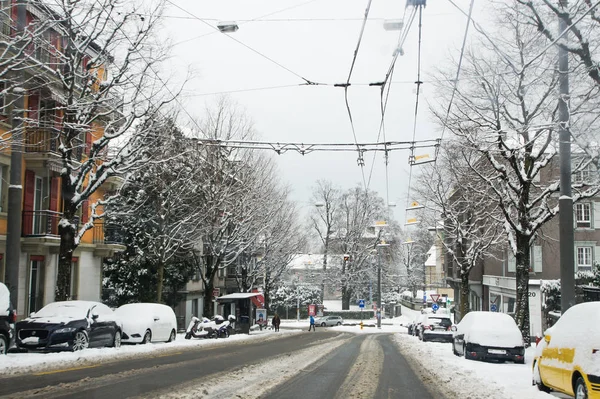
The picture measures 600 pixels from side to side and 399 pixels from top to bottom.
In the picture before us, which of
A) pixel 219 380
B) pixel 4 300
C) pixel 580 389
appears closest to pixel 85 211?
pixel 4 300

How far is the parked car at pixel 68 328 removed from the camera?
1645 centimetres

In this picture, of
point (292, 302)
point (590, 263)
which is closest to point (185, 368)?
point (590, 263)

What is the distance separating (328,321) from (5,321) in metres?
51.5

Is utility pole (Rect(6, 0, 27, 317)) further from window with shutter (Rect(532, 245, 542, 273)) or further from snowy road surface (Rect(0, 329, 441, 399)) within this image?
window with shutter (Rect(532, 245, 542, 273))

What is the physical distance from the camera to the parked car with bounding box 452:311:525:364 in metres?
18.0

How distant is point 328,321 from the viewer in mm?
64625

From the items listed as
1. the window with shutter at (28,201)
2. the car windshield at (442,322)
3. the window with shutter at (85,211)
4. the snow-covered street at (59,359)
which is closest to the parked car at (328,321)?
the car windshield at (442,322)

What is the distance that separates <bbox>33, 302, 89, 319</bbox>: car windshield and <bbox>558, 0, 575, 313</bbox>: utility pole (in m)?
13.4

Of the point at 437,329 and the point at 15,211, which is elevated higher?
the point at 15,211

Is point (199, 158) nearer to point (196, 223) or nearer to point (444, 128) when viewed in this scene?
point (196, 223)

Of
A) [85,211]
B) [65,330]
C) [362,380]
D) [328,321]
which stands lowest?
[328,321]

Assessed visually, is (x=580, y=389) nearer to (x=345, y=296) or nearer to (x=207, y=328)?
(x=207, y=328)

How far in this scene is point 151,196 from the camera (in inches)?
1315

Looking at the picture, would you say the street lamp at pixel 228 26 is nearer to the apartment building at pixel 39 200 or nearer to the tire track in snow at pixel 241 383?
the tire track in snow at pixel 241 383
